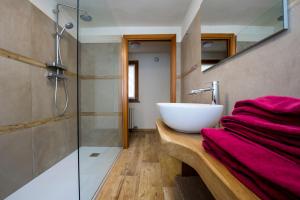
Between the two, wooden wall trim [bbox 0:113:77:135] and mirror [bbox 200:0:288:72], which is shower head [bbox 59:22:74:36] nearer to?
wooden wall trim [bbox 0:113:77:135]

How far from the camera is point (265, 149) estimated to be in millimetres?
362

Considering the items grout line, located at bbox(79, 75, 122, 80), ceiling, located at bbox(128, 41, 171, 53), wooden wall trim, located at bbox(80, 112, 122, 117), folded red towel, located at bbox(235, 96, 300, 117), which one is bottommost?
wooden wall trim, located at bbox(80, 112, 122, 117)

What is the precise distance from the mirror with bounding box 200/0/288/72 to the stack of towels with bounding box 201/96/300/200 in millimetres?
403

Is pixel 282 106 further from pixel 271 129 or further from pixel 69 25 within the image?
pixel 69 25

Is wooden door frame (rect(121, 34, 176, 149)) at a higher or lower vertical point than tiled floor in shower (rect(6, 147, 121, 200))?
higher

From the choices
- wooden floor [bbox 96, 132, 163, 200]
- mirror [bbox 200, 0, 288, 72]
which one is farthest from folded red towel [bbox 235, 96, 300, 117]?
wooden floor [bbox 96, 132, 163, 200]

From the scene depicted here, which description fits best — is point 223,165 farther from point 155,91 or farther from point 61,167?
point 155,91

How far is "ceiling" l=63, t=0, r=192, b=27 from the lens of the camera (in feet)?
6.21

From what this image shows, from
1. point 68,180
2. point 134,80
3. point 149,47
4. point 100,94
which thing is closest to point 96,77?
point 100,94

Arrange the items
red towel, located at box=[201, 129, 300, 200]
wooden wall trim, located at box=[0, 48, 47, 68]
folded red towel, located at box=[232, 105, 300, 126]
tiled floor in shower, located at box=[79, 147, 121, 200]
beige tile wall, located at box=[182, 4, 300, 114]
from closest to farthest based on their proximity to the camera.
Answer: red towel, located at box=[201, 129, 300, 200] < folded red towel, located at box=[232, 105, 300, 126] < beige tile wall, located at box=[182, 4, 300, 114] < wooden wall trim, located at box=[0, 48, 47, 68] < tiled floor in shower, located at box=[79, 147, 121, 200]

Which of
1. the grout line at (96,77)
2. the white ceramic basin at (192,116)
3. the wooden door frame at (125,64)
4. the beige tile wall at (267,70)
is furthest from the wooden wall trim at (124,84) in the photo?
the white ceramic basin at (192,116)

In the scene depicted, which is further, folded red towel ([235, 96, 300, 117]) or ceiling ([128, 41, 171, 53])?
ceiling ([128, 41, 171, 53])

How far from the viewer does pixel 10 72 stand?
1311 millimetres

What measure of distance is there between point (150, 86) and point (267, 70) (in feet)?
11.3
